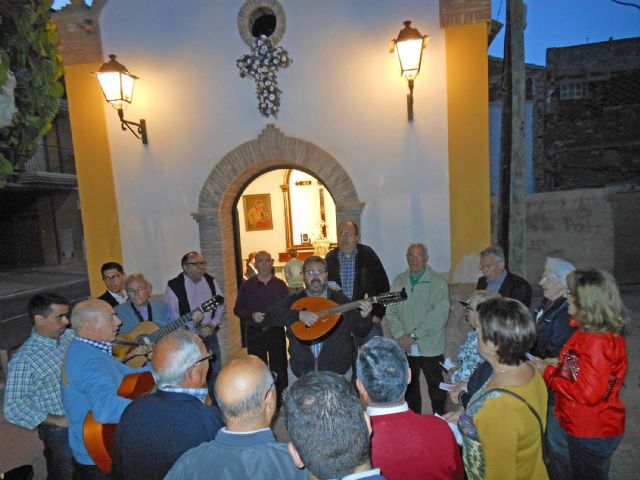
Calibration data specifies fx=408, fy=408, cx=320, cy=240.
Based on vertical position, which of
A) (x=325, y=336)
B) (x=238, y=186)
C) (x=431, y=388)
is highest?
(x=238, y=186)

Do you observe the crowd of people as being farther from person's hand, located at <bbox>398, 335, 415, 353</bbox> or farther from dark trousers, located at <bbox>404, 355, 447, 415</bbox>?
dark trousers, located at <bbox>404, 355, 447, 415</bbox>

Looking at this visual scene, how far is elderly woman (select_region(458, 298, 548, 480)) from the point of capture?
5.94ft

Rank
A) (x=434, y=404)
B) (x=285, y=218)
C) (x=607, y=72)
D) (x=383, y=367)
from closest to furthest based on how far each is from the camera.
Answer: (x=383, y=367) → (x=434, y=404) → (x=285, y=218) → (x=607, y=72)

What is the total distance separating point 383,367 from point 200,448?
Result: 794 mm

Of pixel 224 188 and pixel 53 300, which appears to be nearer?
pixel 53 300

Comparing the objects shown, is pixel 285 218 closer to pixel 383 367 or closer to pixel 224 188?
pixel 224 188

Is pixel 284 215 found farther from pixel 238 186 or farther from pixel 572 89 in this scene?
pixel 572 89

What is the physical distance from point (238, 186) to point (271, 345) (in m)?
2.43

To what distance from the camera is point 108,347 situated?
Result: 2596mm

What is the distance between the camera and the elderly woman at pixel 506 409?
1812 mm

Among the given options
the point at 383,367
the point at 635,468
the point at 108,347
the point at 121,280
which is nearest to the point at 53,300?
the point at 108,347

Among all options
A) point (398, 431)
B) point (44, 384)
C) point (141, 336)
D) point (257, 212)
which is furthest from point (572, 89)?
point (44, 384)

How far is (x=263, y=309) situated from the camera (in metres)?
4.78

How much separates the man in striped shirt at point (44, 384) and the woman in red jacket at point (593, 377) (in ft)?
10.4
